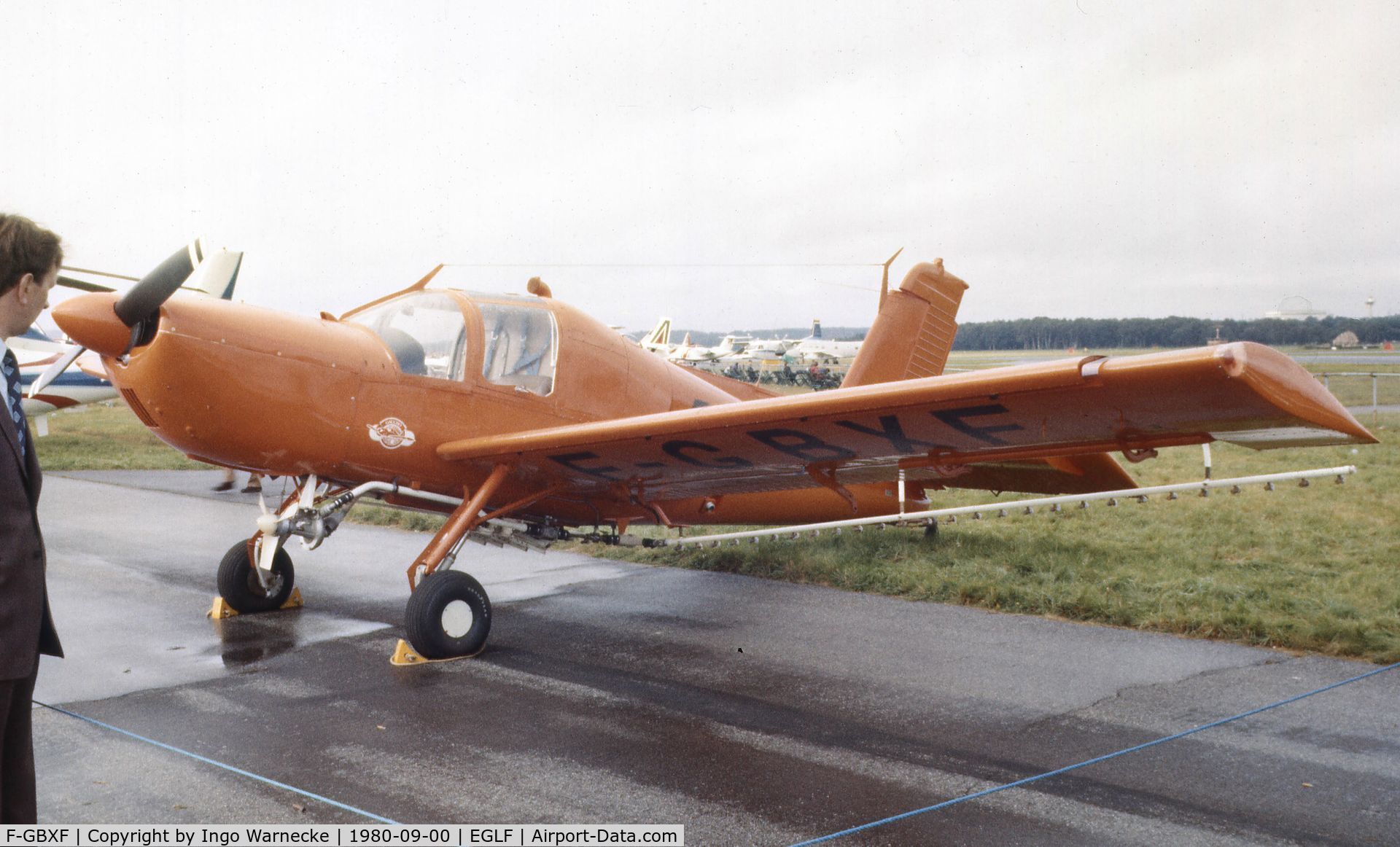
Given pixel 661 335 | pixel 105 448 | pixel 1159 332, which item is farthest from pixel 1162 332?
pixel 105 448

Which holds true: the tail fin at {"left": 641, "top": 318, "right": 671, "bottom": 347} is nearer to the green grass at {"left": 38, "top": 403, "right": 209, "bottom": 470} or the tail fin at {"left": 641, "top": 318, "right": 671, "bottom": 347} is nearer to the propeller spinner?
the green grass at {"left": 38, "top": 403, "right": 209, "bottom": 470}

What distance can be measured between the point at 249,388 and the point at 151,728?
196 cm

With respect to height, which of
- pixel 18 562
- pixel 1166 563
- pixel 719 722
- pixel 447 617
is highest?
pixel 18 562

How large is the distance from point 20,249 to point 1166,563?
320 inches

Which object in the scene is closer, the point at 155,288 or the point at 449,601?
the point at 155,288

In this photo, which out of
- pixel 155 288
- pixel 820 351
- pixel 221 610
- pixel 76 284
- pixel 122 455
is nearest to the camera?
pixel 155 288

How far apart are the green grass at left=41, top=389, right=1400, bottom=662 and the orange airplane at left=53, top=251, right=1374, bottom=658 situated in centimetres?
88

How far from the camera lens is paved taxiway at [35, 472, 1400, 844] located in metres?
3.83

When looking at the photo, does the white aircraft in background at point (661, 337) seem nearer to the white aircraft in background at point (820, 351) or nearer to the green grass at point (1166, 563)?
the white aircraft in background at point (820, 351)

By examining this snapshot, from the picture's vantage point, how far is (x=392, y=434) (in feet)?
20.8

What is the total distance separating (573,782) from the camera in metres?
4.12

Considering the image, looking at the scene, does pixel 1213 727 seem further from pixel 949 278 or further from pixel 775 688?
pixel 949 278

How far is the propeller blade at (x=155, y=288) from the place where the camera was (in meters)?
5.34

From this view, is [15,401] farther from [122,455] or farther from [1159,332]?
[1159,332]
